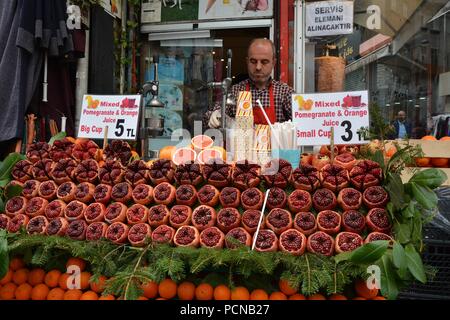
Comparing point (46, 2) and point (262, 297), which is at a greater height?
point (46, 2)

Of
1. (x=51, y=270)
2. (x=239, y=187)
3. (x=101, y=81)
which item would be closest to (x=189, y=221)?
(x=239, y=187)

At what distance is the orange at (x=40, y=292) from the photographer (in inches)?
84.0

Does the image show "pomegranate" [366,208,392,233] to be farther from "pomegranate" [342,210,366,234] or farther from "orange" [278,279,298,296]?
"orange" [278,279,298,296]

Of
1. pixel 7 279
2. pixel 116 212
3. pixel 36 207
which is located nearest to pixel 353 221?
pixel 116 212

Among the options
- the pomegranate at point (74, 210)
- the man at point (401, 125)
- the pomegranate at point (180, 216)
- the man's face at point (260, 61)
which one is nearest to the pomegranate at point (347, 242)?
the pomegranate at point (180, 216)

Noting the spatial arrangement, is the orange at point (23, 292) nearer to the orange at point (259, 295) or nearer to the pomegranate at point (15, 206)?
the pomegranate at point (15, 206)

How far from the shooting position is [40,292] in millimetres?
2143

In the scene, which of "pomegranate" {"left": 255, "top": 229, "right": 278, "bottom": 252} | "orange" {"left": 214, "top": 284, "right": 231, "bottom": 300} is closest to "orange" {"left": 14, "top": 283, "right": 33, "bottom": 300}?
"orange" {"left": 214, "top": 284, "right": 231, "bottom": 300}

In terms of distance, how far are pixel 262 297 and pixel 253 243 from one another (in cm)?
23

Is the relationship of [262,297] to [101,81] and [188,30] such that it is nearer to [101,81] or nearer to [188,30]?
[101,81]

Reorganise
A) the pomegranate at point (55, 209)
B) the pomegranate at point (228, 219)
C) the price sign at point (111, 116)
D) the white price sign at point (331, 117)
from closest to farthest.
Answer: the pomegranate at point (228, 219), the pomegranate at point (55, 209), the white price sign at point (331, 117), the price sign at point (111, 116)

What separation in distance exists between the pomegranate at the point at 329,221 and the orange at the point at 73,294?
1152 millimetres

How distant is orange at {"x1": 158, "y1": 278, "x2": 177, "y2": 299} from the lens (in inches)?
80.2
